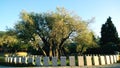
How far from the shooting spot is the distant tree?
168 feet

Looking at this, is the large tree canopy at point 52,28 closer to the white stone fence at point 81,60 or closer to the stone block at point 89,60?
the white stone fence at point 81,60

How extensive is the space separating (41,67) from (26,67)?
1.62 metres

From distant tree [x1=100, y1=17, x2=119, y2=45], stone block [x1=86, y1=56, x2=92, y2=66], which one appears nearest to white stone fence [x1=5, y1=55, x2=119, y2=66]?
stone block [x1=86, y1=56, x2=92, y2=66]

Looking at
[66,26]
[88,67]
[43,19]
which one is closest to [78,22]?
[66,26]

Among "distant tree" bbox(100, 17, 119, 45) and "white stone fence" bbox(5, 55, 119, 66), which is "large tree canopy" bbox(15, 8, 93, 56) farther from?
"distant tree" bbox(100, 17, 119, 45)

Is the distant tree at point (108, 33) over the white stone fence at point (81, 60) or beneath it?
over

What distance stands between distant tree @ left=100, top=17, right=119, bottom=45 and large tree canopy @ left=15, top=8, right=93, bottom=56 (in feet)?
63.8

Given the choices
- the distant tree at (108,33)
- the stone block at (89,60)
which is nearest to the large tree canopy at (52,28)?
the stone block at (89,60)

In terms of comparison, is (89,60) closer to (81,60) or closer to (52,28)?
(81,60)

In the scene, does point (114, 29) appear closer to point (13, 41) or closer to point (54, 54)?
point (54, 54)

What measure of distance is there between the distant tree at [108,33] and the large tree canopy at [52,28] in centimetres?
1945

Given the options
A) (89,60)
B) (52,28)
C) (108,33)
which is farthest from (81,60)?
(108,33)

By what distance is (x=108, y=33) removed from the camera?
5316 centimetres

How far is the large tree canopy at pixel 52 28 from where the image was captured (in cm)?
3256
